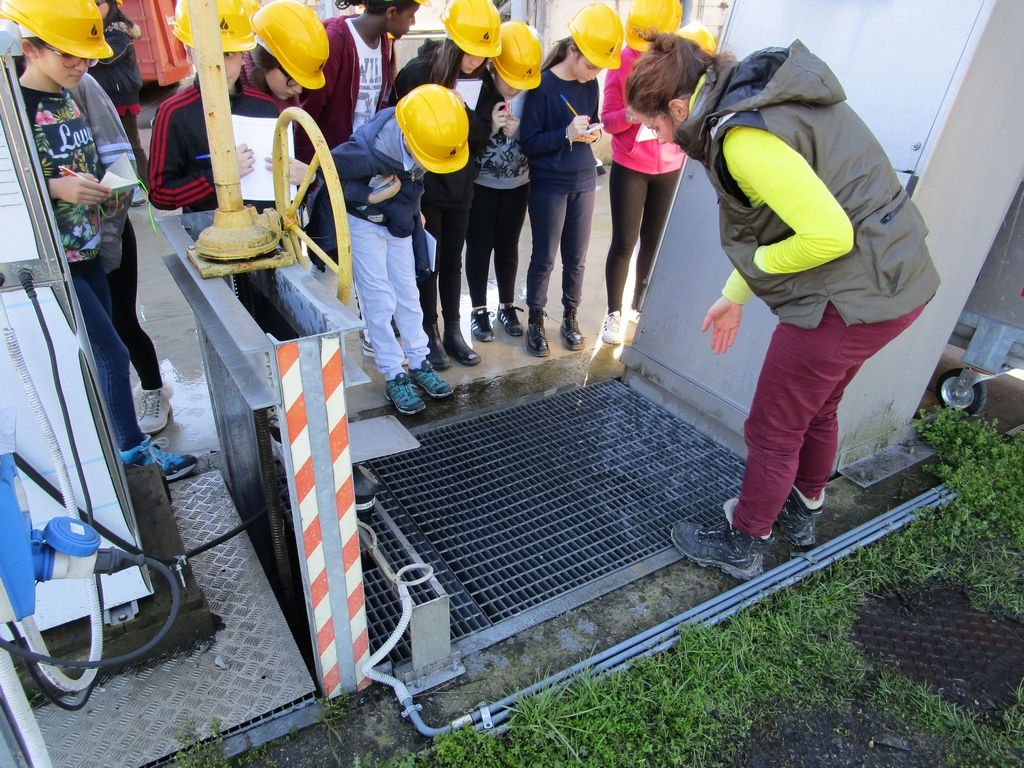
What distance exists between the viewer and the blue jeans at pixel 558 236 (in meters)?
4.11

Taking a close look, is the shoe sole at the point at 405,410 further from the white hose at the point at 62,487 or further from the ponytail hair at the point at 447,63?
the white hose at the point at 62,487

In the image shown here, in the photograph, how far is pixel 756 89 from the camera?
2068 mm

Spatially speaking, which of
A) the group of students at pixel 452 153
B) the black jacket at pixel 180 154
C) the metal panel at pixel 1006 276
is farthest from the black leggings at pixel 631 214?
the black jacket at pixel 180 154

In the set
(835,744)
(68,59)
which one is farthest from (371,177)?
(835,744)

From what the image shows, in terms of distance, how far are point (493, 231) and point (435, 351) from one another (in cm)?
82

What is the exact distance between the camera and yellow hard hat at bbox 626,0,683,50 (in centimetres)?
422

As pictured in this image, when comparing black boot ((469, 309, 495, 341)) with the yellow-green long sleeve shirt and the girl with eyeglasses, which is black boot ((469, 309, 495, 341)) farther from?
the yellow-green long sleeve shirt

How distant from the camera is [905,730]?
2.24m

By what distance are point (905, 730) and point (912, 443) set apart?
1.84m

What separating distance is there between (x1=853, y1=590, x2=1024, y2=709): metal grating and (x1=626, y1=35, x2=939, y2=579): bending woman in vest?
64 cm

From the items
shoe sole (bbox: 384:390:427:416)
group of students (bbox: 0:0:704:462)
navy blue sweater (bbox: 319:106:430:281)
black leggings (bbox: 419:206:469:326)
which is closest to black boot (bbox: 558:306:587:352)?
group of students (bbox: 0:0:704:462)

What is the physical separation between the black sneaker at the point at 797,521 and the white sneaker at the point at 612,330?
190 cm

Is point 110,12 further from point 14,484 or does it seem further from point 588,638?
point 588,638

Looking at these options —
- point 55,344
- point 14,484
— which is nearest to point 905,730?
point 14,484
